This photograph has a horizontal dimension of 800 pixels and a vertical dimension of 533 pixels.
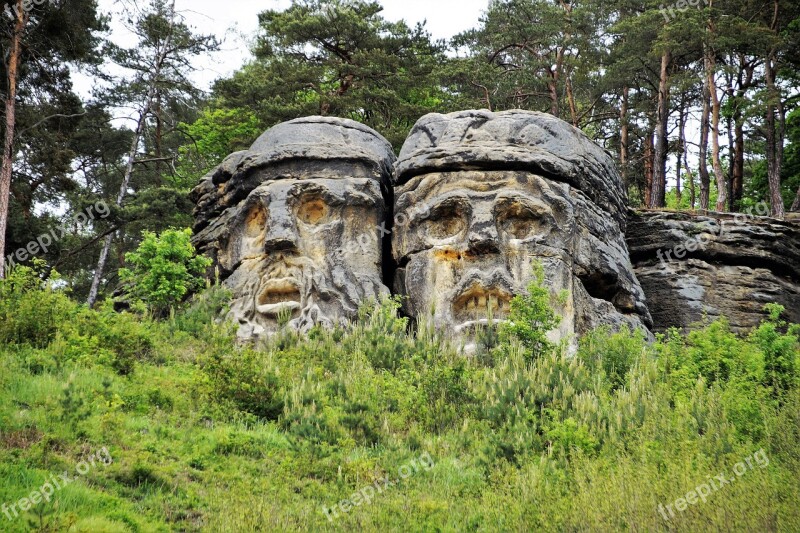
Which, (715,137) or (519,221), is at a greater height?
(715,137)

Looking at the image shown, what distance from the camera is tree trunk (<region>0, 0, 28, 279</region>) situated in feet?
57.6

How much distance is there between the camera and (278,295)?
15930 millimetres

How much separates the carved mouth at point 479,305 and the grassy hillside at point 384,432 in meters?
1.35

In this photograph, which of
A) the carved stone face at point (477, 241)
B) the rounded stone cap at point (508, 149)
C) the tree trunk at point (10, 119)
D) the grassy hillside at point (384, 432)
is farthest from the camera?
the tree trunk at point (10, 119)

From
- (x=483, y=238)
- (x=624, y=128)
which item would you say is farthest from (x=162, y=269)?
(x=624, y=128)

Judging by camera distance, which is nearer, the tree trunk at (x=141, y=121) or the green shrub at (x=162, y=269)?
the green shrub at (x=162, y=269)

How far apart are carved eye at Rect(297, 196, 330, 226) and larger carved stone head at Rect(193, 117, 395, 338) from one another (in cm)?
2

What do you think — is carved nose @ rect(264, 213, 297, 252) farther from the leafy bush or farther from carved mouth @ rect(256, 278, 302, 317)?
the leafy bush

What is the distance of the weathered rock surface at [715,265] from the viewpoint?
17844mm

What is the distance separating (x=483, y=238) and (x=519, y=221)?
1.03m

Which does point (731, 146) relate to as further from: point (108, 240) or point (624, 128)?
point (108, 240)

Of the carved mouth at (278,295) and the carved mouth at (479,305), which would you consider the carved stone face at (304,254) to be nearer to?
the carved mouth at (278,295)

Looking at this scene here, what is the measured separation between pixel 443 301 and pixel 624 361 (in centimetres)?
418

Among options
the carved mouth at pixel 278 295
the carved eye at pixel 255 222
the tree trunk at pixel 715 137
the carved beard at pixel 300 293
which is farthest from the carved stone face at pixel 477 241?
the tree trunk at pixel 715 137
